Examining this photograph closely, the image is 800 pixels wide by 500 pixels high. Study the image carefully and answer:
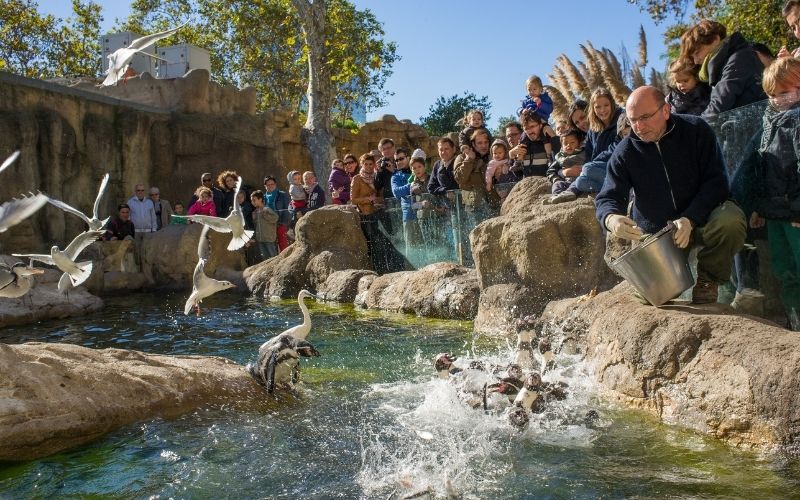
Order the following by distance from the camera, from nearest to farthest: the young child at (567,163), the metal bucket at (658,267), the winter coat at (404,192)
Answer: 1. the metal bucket at (658,267)
2. the young child at (567,163)
3. the winter coat at (404,192)

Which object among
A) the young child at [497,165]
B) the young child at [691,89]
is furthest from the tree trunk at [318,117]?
the young child at [691,89]

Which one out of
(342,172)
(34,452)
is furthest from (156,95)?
(34,452)

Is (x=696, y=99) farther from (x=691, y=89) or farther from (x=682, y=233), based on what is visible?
(x=682, y=233)

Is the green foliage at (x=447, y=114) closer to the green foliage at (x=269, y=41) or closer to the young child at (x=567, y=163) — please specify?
the green foliage at (x=269, y=41)

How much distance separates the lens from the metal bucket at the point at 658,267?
4750 mm

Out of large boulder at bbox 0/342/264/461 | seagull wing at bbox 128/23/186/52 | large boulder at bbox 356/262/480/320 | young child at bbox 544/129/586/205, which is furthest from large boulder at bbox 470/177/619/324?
seagull wing at bbox 128/23/186/52

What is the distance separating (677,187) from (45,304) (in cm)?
1081

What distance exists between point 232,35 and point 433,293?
2796 centimetres

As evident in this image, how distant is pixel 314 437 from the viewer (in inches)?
200

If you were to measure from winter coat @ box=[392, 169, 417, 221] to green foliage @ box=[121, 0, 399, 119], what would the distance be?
1803 cm

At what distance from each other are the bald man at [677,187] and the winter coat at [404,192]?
22.7 ft

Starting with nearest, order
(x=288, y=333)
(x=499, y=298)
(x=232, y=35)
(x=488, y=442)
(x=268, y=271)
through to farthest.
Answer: (x=488, y=442), (x=288, y=333), (x=499, y=298), (x=268, y=271), (x=232, y=35)

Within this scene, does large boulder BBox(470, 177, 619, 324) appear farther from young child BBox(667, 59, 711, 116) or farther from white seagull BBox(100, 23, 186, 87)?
white seagull BBox(100, 23, 186, 87)

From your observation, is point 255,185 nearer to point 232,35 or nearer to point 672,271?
point 232,35
